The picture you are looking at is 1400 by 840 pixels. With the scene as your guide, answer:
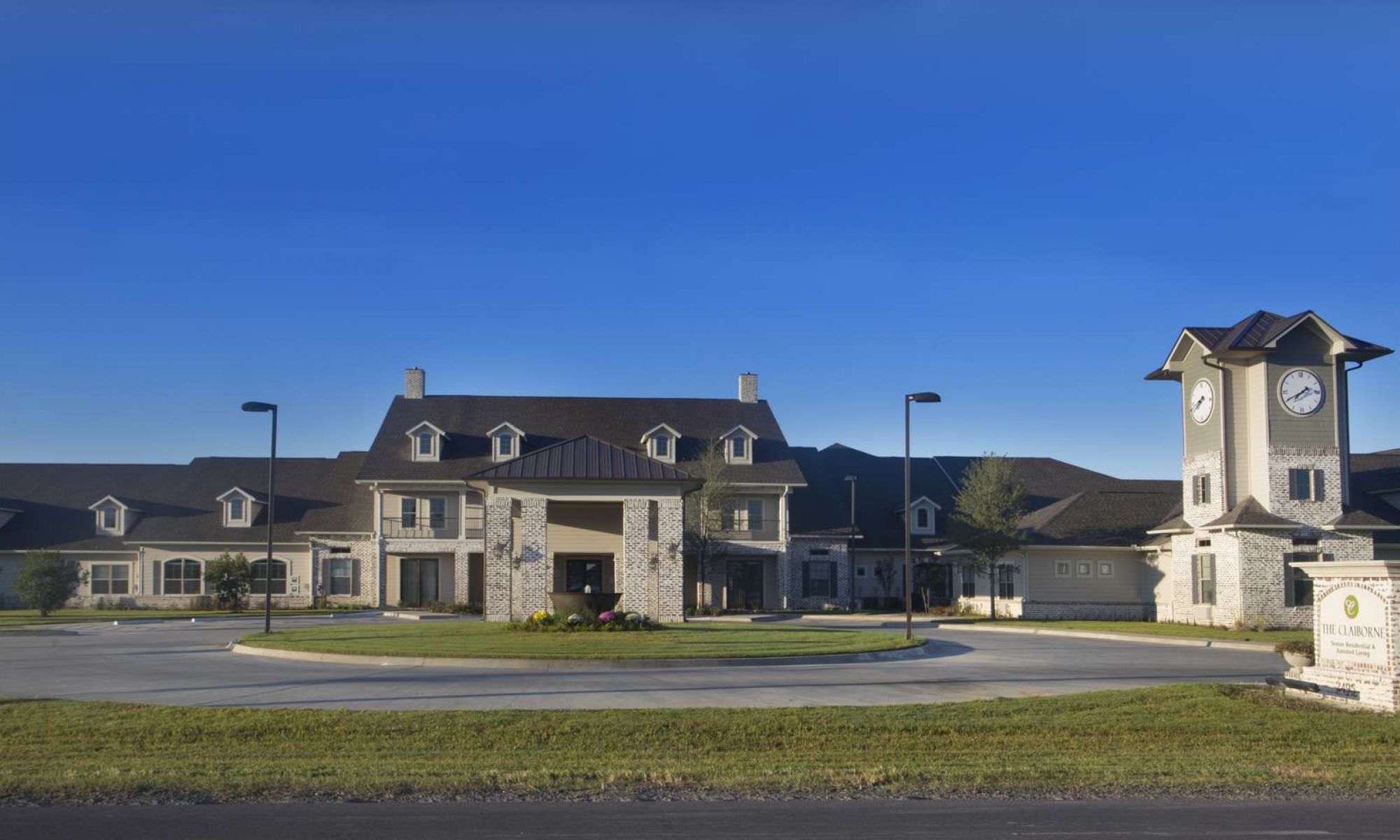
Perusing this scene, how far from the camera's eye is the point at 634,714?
16.0 meters

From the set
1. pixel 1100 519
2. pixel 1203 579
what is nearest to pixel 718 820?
pixel 1203 579

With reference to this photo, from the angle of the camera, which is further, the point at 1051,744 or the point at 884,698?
the point at 884,698

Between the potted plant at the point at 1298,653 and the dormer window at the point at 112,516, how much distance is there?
168 feet

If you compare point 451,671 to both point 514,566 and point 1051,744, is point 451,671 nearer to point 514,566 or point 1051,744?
point 1051,744

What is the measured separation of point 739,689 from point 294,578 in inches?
1580

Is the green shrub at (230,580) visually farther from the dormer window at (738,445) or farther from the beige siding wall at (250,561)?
the dormer window at (738,445)

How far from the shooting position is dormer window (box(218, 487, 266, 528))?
182 feet

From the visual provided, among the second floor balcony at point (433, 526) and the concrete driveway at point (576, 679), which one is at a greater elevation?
the second floor balcony at point (433, 526)

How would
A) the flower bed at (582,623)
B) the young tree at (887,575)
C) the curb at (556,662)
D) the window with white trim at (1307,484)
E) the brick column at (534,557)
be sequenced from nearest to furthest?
the curb at (556,662), the flower bed at (582,623), the brick column at (534,557), the window with white trim at (1307,484), the young tree at (887,575)

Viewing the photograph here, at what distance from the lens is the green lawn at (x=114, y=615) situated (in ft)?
143

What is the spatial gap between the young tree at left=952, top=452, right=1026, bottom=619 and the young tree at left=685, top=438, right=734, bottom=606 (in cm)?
975

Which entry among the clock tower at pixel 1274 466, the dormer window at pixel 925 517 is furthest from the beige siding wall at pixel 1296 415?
the dormer window at pixel 925 517

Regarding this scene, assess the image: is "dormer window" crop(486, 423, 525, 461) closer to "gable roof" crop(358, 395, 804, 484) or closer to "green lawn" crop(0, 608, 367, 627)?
"gable roof" crop(358, 395, 804, 484)

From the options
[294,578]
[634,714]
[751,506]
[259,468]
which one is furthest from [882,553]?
[634,714]
